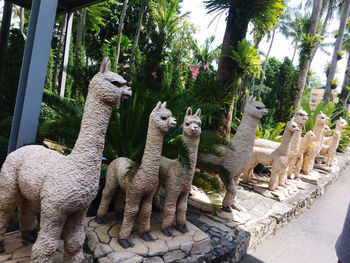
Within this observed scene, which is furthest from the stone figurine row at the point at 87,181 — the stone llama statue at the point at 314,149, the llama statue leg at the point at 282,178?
the stone llama statue at the point at 314,149

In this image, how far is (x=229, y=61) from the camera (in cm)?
475

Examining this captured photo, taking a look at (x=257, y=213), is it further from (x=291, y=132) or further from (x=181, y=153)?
(x=181, y=153)

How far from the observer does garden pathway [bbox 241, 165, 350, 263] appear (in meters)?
3.89

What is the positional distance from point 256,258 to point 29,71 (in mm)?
3805

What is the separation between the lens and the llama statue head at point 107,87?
1.88 metres

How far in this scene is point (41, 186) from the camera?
188 cm

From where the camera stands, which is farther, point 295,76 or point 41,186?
point 295,76

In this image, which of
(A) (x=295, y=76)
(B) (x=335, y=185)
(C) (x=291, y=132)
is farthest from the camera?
(A) (x=295, y=76)

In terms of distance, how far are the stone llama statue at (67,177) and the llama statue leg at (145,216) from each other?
79cm

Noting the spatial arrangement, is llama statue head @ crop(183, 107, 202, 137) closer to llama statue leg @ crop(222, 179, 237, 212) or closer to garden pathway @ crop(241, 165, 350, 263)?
llama statue leg @ crop(222, 179, 237, 212)

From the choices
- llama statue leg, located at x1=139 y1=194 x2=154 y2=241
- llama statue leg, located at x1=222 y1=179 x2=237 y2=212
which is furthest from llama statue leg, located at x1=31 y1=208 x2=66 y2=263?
llama statue leg, located at x1=222 y1=179 x2=237 y2=212

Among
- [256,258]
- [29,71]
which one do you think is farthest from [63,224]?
[256,258]

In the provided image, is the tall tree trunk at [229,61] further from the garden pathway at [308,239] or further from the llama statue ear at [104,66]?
the llama statue ear at [104,66]

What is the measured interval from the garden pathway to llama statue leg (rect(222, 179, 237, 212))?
28.3 inches
